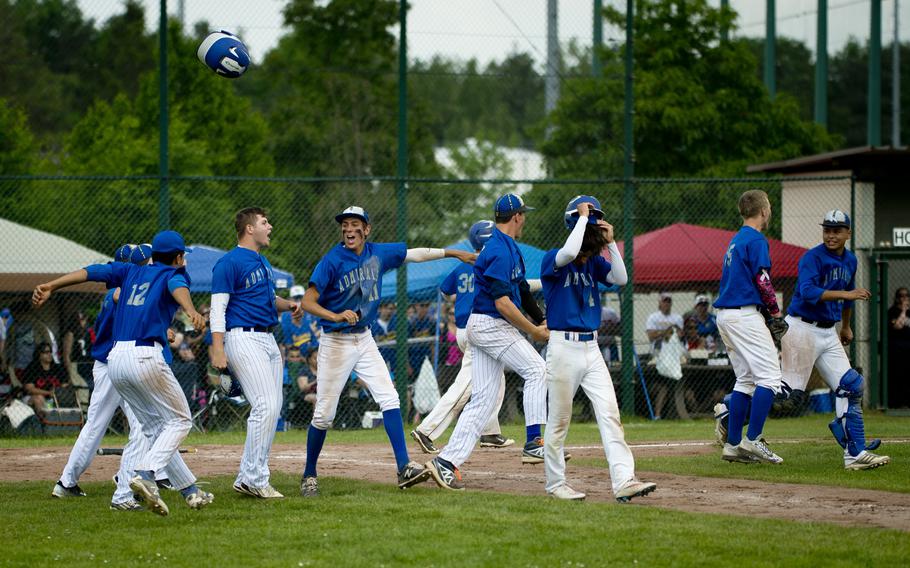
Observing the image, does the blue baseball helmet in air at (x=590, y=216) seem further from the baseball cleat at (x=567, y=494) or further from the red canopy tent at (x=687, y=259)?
the red canopy tent at (x=687, y=259)

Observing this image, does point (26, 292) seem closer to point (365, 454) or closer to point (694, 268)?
point (365, 454)

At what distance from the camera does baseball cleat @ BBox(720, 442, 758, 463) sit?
32.9 ft

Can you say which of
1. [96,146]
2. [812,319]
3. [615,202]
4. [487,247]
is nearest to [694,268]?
[615,202]

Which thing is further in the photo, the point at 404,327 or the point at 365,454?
the point at 404,327

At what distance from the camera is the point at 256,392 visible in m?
8.41

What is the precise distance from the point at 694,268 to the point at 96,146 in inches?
659

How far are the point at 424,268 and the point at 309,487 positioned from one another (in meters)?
11.2

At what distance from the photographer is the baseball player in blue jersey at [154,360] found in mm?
7926

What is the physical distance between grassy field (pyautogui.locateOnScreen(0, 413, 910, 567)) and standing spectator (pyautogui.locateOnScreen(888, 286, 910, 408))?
25.5 ft

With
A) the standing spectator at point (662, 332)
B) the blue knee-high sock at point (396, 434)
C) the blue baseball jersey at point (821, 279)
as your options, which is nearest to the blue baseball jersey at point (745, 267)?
the blue baseball jersey at point (821, 279)

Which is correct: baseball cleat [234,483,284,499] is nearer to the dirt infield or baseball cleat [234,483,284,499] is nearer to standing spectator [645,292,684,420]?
the dirt infield

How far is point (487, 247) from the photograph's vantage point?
28.4 ft

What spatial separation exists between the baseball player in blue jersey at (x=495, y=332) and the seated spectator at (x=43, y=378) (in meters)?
7.75

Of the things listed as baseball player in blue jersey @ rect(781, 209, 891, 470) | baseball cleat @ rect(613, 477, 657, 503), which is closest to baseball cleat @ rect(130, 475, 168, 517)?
baseball cleat @ rect(613, 477, 657, 503)
